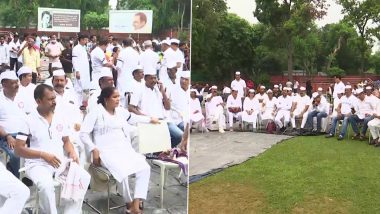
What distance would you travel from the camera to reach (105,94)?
9.55ft

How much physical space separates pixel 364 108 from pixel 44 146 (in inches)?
318

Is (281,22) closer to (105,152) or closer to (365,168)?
(365,168)

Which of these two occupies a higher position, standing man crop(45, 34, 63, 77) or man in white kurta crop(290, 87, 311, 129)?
standing man crop(45, 34, 63, 77)

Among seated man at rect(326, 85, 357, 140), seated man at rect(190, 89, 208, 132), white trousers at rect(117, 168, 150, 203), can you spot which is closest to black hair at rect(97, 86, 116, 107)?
white trousers at rect(117, 168, 150, 203)

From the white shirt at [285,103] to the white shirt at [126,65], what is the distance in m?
8.07

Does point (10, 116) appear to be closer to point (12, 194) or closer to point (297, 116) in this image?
point (12, 194)

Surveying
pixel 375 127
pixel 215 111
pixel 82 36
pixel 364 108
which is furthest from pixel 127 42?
pixel 215 111

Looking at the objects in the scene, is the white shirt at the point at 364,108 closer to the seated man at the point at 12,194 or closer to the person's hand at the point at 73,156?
the person's hand at the point at 73,156

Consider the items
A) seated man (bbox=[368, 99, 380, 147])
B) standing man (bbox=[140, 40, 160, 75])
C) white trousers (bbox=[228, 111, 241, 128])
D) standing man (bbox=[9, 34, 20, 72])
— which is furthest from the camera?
white trousers (bbox=[228, 111, 241, 128])

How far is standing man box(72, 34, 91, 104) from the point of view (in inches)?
111

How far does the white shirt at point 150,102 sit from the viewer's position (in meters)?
3.11

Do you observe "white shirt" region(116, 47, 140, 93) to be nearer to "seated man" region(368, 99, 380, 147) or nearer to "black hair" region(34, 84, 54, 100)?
"black hair" region(34, 84, 54, 100)

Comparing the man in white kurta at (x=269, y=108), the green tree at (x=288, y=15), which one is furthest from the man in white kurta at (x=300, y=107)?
the green tree at (x=288, y=15)

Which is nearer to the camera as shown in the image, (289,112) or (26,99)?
(26,99)
